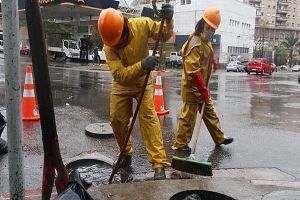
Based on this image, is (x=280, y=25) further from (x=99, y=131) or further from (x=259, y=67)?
(x=99, y=131)

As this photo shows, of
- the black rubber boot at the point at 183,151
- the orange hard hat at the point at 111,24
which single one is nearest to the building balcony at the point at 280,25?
the black rubber boot at the point at 183,151

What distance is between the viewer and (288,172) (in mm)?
4098

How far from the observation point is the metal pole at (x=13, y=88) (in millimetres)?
2055

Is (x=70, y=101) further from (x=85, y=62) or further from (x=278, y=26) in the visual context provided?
(x=278, y=26)

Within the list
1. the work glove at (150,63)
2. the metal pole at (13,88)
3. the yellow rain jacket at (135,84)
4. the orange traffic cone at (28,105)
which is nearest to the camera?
the metal pole at (13,88)

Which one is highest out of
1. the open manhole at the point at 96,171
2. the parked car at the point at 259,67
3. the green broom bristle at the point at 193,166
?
the parked car at the point at 259,67

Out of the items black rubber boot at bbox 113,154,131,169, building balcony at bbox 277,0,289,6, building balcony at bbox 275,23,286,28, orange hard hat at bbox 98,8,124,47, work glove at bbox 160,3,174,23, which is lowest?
black rubber boot at bbox 113,154,131,169

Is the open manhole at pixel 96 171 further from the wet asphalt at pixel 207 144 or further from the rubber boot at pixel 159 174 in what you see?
the rubber boot at pixel 159 174

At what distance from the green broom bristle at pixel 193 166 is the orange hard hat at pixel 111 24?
1392mm

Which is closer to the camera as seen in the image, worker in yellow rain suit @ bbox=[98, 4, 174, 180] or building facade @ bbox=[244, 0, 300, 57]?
worker in yellow rain suit @ bbox=[98, 4, 174, 180]

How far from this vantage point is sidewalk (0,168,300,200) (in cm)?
293

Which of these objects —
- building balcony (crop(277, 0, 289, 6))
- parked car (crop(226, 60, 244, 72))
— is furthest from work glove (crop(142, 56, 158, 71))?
building balcony (crop(277, 0, 289, 6))

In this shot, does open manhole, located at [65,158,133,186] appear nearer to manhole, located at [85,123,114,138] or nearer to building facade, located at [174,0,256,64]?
manhole, located at [85,123,114,138]

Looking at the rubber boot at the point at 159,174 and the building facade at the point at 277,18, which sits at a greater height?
the building facade at the point at 277,18
